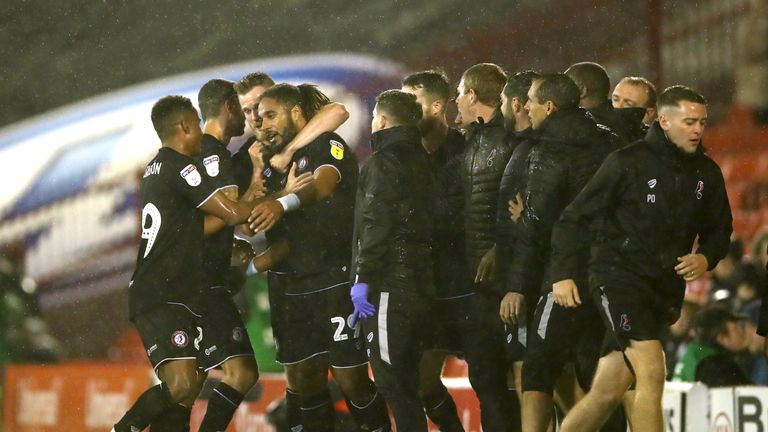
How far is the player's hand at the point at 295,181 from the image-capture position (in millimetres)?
6242

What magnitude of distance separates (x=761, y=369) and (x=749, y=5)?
4325 mm

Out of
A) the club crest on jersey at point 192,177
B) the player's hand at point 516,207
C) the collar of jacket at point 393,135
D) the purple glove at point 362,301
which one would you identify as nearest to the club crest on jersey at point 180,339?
the club crest on jersey at point 192,177

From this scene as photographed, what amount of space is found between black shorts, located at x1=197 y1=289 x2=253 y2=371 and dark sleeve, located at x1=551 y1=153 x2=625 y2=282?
151cm

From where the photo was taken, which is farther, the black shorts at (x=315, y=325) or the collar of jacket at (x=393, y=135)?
the black shorts at (x=315, y=325)

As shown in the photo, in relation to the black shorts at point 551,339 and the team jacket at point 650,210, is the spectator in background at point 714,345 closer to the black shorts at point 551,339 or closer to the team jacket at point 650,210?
the black shorts at point 551,339

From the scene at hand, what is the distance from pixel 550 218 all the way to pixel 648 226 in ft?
1.69

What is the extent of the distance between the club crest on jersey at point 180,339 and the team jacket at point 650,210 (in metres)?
1.70

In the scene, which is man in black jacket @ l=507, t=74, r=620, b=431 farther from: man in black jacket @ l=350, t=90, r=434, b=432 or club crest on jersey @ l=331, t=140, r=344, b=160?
club crest on jersey @ l=331, t=140, r=344, b=160

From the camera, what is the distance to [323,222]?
A: 646 centimetres

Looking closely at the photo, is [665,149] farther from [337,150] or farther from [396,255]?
[337,150]

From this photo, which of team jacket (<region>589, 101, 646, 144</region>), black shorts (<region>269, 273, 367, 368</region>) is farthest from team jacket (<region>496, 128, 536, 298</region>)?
black shorts (<region>269, 273, 367, 368</region>)

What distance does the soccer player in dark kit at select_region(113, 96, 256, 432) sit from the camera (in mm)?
6062

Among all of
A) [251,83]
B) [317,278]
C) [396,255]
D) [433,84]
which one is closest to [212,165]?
[317,278]

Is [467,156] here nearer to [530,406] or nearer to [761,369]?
[530,406]
